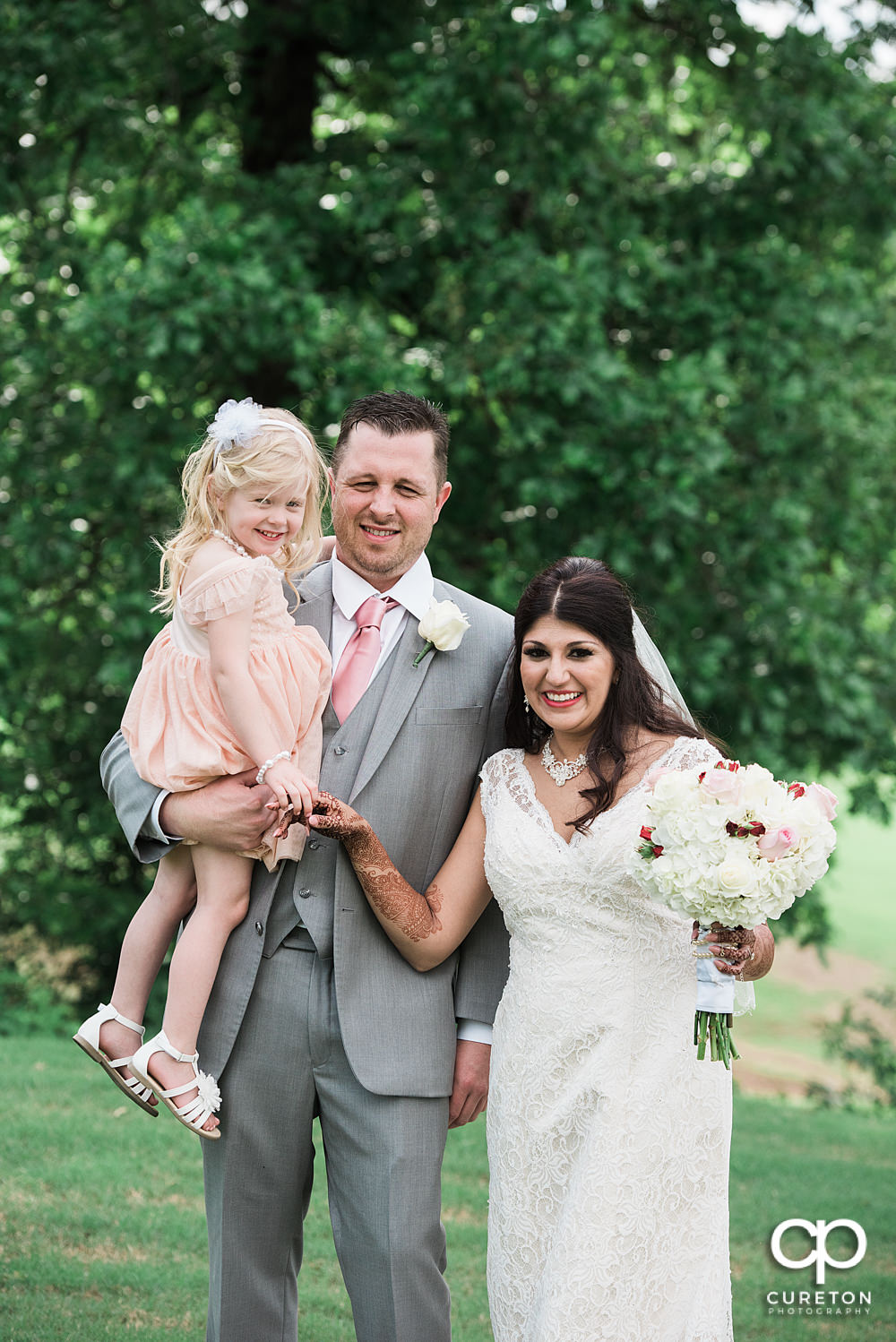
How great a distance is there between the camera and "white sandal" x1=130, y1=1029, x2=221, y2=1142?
9.70ft

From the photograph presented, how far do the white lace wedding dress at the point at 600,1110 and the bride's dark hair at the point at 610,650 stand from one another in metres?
0.09

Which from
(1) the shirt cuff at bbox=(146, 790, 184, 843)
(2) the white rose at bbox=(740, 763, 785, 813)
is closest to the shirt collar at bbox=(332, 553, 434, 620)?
(1) the shirt cuff at bbox=(146, 790, 184, 843)

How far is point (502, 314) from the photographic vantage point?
6.96m

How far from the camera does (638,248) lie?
7207 mm

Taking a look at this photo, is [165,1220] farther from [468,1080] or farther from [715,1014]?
[715,1014]

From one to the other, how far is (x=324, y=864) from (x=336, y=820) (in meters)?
0.26

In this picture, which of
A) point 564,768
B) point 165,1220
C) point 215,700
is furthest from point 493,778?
point 165,1220

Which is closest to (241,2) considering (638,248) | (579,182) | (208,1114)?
(579,182)

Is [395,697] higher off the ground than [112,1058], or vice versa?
[395,697]

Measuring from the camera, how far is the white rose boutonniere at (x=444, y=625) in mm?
3154

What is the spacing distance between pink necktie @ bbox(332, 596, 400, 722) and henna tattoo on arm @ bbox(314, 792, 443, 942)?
304mm

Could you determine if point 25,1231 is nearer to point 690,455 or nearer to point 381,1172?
point 381,1172

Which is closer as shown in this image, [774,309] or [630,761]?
[630,761]

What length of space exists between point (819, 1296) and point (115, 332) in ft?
17.3
